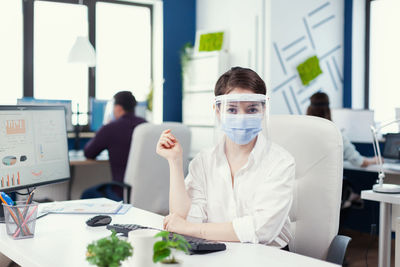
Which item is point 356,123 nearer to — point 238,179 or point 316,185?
point 316,185

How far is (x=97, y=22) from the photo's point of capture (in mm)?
5586

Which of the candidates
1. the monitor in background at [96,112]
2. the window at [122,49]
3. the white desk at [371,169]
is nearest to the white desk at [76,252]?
the white desk at [371,169]

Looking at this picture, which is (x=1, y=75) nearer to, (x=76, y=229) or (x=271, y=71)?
(x=271, y=71)

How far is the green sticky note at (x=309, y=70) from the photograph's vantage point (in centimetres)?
506

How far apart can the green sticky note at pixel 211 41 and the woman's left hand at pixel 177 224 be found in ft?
13.1

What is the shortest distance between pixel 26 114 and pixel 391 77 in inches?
166

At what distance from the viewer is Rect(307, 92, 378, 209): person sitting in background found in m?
3.75

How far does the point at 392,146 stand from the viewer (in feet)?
11.9

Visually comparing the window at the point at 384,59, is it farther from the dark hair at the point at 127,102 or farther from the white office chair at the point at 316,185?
the white office chair at the point at 316,185

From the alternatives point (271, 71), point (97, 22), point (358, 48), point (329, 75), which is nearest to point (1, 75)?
point (97, 22)

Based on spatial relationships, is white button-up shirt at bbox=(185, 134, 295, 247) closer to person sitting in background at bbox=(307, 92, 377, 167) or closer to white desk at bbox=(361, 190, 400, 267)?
white desk at bbox=(361, 190, 400, 267)

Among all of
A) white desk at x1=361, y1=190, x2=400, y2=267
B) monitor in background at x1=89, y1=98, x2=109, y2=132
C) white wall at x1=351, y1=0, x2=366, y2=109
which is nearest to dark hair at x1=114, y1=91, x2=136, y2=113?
monitor in background at x1=89, y1=98, x2=109, y2=132

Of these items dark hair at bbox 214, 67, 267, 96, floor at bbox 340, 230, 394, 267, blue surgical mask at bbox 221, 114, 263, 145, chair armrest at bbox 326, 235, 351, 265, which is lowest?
floor at bbox 340, 230, 394, 267

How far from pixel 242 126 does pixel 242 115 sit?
1.5 inches
